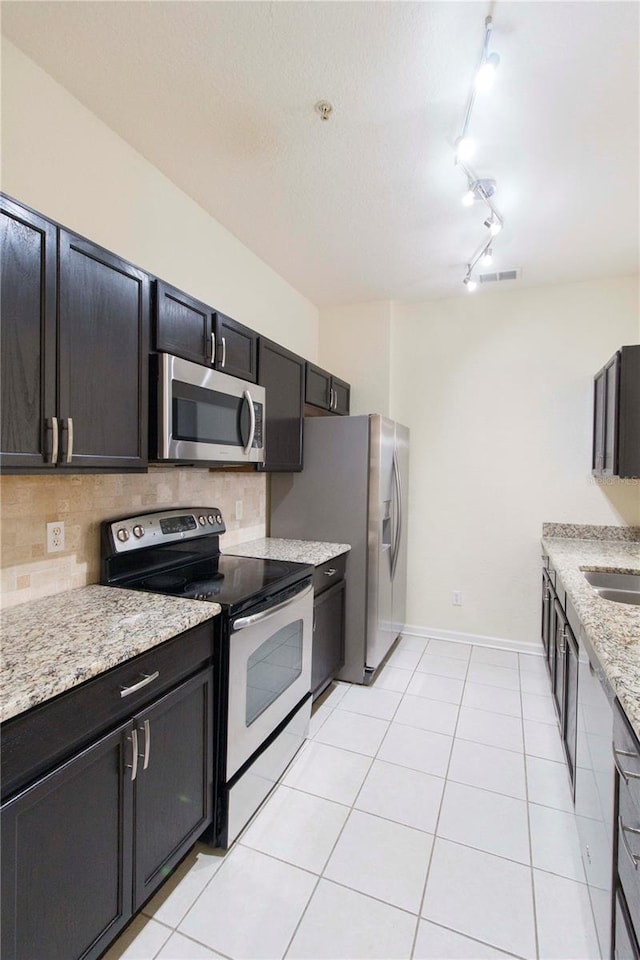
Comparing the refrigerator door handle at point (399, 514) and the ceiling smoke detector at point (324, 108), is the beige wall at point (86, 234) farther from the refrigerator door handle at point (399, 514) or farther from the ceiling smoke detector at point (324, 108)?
the refrigerator door handle at point (399, 514)

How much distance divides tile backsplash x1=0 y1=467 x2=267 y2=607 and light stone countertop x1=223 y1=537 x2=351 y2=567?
0.48 metres

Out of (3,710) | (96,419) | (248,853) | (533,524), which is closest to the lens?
(3,710)

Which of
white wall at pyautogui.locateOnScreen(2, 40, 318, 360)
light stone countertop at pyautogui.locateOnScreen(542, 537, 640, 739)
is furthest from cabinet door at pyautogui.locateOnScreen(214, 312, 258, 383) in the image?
light stone countertop at pyautogui.locateOnScreen(542, 537, 640, 739)

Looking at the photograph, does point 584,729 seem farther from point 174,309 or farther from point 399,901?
point 174,309

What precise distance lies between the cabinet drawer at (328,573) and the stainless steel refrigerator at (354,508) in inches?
4.3

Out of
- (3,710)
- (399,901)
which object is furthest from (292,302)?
(399,901)

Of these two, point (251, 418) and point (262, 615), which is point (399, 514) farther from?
point (262, 615)

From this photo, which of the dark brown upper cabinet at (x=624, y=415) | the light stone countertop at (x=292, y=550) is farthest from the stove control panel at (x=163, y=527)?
the dark brown upper cabinet at (x=624, y=415)

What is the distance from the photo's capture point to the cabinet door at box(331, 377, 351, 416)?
3.51m

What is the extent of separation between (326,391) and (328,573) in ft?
4.65

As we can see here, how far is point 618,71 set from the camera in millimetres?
1582

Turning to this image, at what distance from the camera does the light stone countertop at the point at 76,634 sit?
3.37 ft

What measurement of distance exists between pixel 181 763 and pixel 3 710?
0.74 meters

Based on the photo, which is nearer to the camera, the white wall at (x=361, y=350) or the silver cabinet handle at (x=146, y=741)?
the silver cabinet handle at (x=146, y=741)
